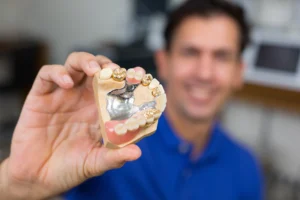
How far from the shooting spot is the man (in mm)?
657

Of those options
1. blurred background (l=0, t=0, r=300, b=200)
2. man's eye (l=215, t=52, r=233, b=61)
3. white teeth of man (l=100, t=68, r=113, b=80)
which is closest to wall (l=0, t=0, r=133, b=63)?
blurred background (l=0, t=0, r=300, b=200)

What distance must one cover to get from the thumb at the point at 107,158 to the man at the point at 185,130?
92 mm

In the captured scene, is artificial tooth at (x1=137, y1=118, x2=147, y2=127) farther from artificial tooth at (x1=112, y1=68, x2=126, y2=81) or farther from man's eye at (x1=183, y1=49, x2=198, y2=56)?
man's eye at (x1=183, y1=49, x2=198, y2=56)

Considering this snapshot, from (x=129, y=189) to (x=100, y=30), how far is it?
1.92m

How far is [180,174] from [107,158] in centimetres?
58

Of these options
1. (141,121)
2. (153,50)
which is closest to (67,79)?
(141,121)

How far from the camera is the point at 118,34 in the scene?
2545 mm

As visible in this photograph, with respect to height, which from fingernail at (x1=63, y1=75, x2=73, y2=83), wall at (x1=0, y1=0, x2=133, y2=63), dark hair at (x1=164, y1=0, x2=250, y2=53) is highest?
dark hair at (x1=164, y1=0, x2=250, y2=53)

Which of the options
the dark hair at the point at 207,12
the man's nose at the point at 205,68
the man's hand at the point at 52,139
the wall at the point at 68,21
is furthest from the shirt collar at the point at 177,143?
the wall at the point at 68,21

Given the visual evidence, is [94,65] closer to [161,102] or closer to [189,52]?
[161,102]

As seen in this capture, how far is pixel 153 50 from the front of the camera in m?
2.09

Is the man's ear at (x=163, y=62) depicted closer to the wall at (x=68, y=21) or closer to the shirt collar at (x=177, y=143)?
the shirt collar at (x=177, y=143)

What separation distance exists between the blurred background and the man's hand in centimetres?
124

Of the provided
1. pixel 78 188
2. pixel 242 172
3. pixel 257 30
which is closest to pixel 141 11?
pixel 257 30
